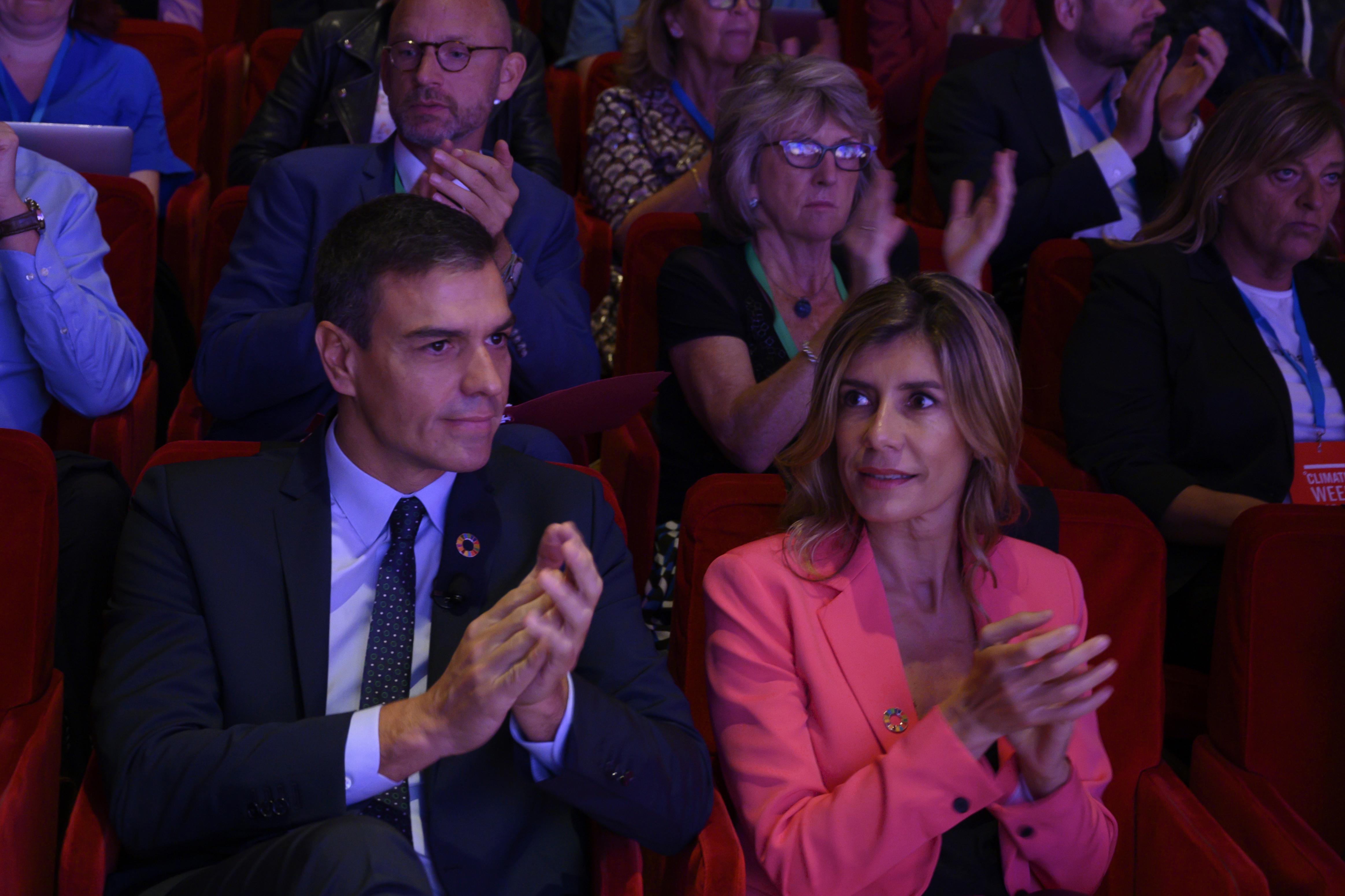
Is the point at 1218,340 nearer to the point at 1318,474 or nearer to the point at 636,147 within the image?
the point at 1318,474

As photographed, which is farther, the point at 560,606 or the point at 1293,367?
the point at 1293,367

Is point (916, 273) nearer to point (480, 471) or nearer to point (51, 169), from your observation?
point (480, 471)

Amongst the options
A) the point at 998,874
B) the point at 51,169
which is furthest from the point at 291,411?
the point at 998,874

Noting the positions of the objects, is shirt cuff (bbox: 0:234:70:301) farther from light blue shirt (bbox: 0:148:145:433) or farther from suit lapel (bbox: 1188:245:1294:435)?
suit lapel (bbox: 1188:245:1294:435)

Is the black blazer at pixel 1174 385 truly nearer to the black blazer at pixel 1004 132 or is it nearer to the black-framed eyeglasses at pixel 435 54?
the black blazer at pixel 1004 132

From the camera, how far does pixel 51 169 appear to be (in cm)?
217

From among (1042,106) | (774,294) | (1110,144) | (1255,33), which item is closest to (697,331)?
(774,294)

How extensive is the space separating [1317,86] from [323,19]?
88.4 inches

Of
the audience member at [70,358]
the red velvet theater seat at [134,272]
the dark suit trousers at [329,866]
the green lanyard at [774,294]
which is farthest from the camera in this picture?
the green lanyard at [774,294]

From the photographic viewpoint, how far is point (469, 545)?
152 centimetres

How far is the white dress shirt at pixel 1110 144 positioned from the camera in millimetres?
2852

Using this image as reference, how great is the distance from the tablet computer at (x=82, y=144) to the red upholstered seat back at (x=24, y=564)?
1067 mm

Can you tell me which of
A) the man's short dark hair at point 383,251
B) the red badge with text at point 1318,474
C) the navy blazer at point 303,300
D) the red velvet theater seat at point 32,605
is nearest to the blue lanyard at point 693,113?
the navy blazer at point 303,300

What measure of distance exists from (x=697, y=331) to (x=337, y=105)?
1259 millimetres
